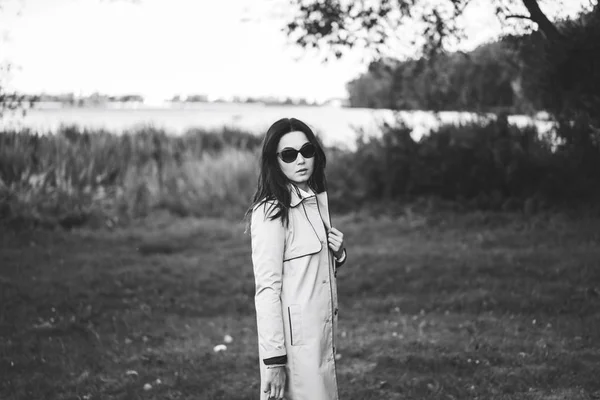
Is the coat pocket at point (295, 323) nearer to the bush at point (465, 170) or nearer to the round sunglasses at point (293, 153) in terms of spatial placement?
the round sunglasses at point (293, 153)

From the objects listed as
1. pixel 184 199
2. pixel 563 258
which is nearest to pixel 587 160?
pixel 563 258

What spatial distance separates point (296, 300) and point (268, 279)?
17 cm

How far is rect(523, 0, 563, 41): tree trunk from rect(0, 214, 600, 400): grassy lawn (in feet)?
9.13

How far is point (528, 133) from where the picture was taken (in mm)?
12523

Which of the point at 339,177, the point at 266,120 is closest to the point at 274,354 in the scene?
the point at 339,177

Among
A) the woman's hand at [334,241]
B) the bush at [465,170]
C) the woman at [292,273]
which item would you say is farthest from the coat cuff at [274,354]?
the bush at [465,170]

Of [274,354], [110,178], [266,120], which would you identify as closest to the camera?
[274,354]

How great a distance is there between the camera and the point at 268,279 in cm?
279

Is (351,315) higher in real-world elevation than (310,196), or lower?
lower

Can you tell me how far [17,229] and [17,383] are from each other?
658 cm

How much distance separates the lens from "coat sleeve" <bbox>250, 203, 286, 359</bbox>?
2748 millimetres

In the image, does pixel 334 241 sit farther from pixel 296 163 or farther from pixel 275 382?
pixel 275 382

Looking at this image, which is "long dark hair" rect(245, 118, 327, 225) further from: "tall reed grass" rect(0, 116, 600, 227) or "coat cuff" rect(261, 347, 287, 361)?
"tall reed grass" rect(0, 116, 600, 227)

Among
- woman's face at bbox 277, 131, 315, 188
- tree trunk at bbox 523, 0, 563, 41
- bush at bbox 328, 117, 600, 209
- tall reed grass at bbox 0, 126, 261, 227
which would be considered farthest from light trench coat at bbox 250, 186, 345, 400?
tall reed grass at bbox 0, 126, 261, 227
